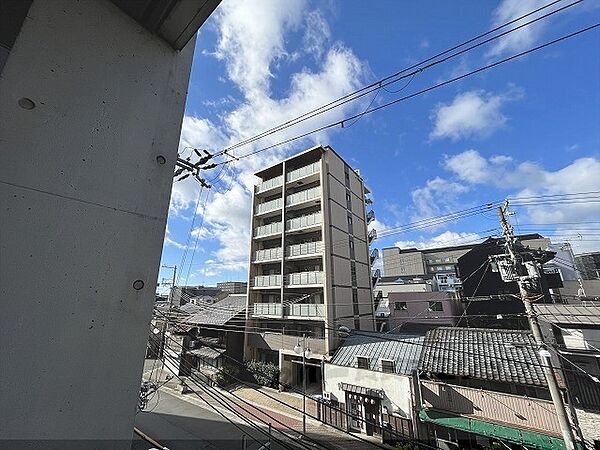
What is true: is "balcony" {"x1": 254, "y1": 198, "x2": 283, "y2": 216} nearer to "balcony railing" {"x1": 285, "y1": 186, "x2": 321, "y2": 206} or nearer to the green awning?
"balcony railing" {"x1": 285, "y1": 186, "x2": 321, "y2": 206}

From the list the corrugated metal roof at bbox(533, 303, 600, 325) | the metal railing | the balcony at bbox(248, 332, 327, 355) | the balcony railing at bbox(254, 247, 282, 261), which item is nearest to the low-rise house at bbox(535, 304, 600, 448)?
the corrugated metal roof at bbox(533, 303, 600, 325)

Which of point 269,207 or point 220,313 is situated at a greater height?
point 269,207

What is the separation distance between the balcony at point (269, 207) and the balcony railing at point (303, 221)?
66.1 inches

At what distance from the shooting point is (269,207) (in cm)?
2084

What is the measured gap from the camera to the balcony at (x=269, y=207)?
20.4 metres

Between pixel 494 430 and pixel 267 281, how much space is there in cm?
1381

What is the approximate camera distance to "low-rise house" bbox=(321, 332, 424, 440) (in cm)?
1012

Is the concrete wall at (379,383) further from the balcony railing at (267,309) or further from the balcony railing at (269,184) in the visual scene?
the balcony railing at (269,184)

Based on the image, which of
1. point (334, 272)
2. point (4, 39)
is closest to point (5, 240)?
point (4, 39)

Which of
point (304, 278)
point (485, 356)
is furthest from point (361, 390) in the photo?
point (304, 278)

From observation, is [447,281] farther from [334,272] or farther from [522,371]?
[522,371]

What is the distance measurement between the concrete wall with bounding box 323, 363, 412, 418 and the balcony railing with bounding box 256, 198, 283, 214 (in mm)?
11906

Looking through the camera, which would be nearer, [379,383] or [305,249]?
[379,383]

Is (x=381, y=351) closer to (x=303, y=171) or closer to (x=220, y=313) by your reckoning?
(x=220, y=313)
